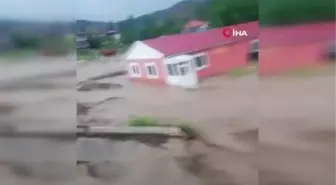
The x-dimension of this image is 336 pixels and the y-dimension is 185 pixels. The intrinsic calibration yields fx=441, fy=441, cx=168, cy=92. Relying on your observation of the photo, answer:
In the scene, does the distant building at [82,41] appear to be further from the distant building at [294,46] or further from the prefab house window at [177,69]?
the distant building at [294,46]

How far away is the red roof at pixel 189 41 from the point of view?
115cm

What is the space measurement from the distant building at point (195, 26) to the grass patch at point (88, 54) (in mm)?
247

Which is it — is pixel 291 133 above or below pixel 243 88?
below

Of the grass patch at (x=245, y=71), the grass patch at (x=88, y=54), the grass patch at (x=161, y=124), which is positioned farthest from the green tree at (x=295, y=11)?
the grass patch at (x=88, y=54)

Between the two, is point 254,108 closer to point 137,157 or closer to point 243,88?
point 243,88

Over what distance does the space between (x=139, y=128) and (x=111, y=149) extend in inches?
4.0

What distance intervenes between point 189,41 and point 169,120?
217mm

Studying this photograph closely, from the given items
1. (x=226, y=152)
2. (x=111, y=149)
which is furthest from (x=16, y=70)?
(x=226, y=152)

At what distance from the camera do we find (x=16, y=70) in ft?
4.14

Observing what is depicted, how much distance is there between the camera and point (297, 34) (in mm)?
1100

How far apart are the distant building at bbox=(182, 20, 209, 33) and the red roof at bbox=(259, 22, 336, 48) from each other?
146 mm

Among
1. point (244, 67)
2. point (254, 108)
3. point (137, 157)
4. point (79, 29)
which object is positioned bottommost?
point (137, 157)

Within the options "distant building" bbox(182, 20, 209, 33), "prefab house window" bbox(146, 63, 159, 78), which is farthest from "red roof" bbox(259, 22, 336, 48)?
"prefab house window" bbox(146, 63, 159, 78)

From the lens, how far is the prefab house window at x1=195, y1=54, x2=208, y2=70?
1.17 m
